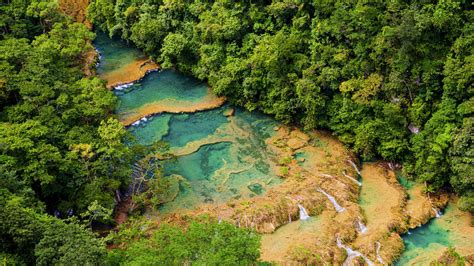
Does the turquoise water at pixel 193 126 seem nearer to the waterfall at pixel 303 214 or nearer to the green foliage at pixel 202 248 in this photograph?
the waterfall at pixel 303 214

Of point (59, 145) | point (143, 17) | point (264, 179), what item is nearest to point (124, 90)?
point (143, 17)

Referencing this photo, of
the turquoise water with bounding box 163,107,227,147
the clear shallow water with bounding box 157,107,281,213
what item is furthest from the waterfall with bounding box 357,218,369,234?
the turquoise water with bounding box 163,107,227,147

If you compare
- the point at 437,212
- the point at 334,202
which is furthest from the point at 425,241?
the point at 334,202

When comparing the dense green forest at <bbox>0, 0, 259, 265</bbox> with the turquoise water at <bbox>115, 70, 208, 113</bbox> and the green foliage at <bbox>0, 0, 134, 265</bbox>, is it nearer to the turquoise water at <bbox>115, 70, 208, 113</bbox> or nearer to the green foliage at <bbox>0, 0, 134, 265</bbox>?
the green foliage at <bbox>0, 0, 134, 265</bbox>

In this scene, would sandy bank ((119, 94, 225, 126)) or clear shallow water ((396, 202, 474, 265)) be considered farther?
sandy bank ((119, 94, 225, 126))

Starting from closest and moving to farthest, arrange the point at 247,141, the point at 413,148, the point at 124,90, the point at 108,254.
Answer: the point at 108,254 → the point at 413,148 → the point at 247,141 → the point at 124,90

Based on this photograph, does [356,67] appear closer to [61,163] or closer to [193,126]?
[193,126]

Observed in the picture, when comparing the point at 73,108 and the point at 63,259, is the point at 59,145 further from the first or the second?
the point at 63,259
